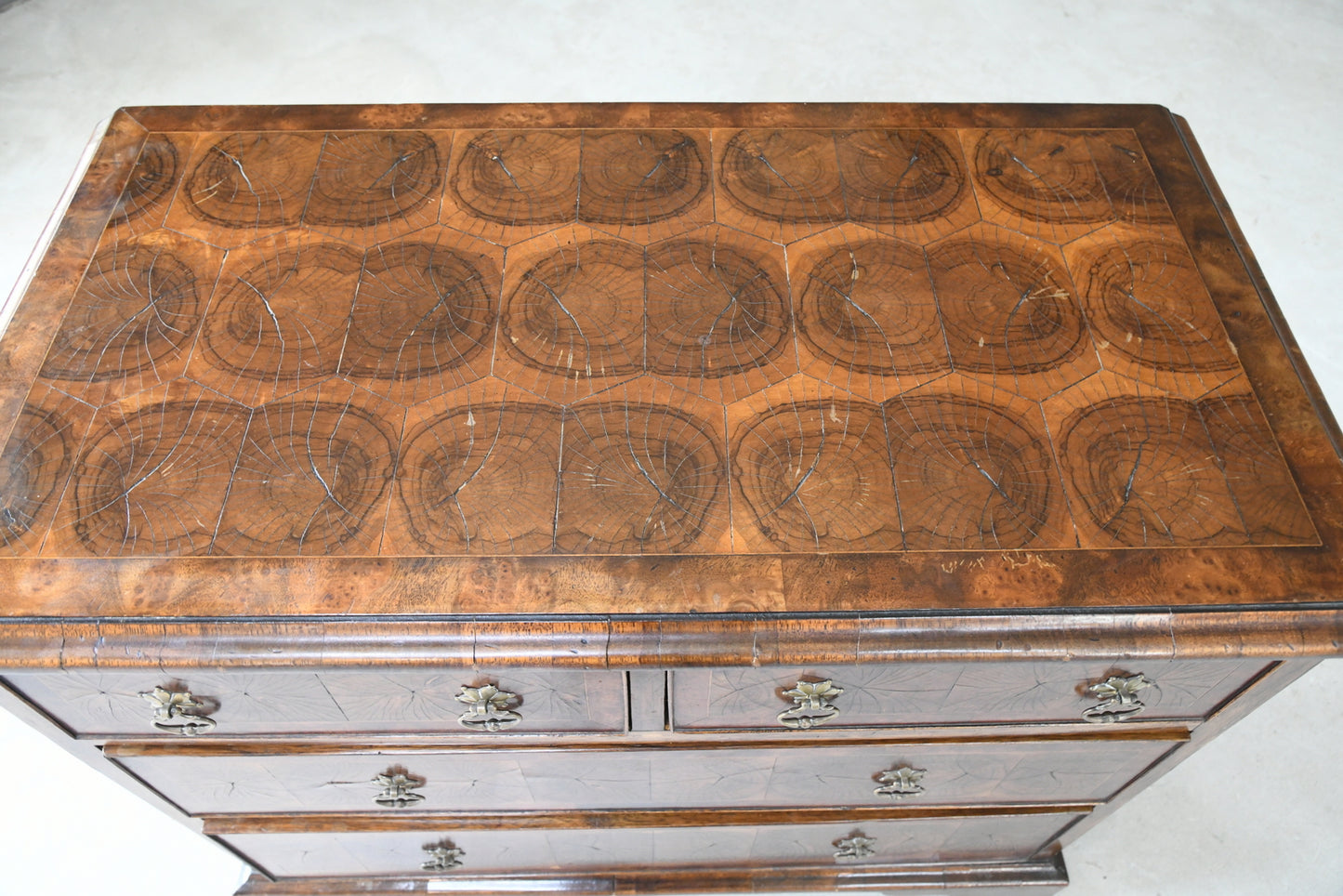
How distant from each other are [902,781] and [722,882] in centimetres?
56

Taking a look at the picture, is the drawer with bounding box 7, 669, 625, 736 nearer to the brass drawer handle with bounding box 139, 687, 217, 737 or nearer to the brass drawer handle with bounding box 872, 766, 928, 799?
the brass drawer handle with bounding box 139, 687, 217, 737

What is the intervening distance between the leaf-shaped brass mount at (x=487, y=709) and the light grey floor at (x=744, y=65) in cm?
230

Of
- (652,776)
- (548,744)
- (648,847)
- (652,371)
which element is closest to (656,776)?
(652,776)

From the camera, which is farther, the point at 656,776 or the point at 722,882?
Result: the point at 722,882

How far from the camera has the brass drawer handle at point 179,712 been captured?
4.36 feet

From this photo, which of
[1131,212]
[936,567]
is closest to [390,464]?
[936,567]

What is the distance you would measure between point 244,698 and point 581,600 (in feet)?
1.71

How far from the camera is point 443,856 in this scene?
184cm

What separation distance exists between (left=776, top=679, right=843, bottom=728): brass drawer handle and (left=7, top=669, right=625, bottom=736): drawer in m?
0.24

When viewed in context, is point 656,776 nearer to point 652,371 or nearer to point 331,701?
point 331,701

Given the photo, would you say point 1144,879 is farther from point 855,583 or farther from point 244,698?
point 244,698

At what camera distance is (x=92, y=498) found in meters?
1.32

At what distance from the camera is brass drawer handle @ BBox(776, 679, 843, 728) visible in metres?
1.33

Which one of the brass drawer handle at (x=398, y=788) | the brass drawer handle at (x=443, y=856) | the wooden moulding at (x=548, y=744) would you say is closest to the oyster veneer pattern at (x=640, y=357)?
the wooden moulding at (x=548, y=744)
